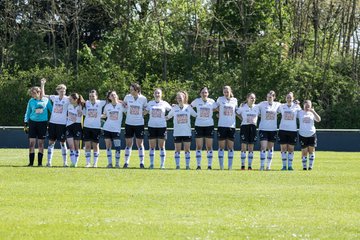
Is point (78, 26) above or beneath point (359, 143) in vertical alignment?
above

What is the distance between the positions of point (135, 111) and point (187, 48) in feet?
105

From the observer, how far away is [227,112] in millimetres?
25406

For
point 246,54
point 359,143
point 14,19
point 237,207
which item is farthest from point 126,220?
point 14,19

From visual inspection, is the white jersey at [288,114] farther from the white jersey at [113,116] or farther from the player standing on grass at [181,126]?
the white jersey at [113,116]

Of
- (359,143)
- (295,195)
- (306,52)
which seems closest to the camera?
(295,195)

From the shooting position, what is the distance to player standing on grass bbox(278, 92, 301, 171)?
26.2 meters

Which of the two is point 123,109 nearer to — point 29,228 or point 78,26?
point 29,228

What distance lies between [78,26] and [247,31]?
10598 mm

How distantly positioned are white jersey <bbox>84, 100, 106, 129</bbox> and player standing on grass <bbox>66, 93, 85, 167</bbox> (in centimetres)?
19

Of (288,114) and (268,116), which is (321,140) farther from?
(268,116)

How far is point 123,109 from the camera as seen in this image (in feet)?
84.3

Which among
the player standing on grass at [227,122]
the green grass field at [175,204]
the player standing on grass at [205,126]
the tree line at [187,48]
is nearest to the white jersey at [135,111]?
the player standing on grass at [205,126]

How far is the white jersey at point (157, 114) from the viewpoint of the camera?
25.2 m

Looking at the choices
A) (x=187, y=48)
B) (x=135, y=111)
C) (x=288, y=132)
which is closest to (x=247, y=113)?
(x=288, y=132)
